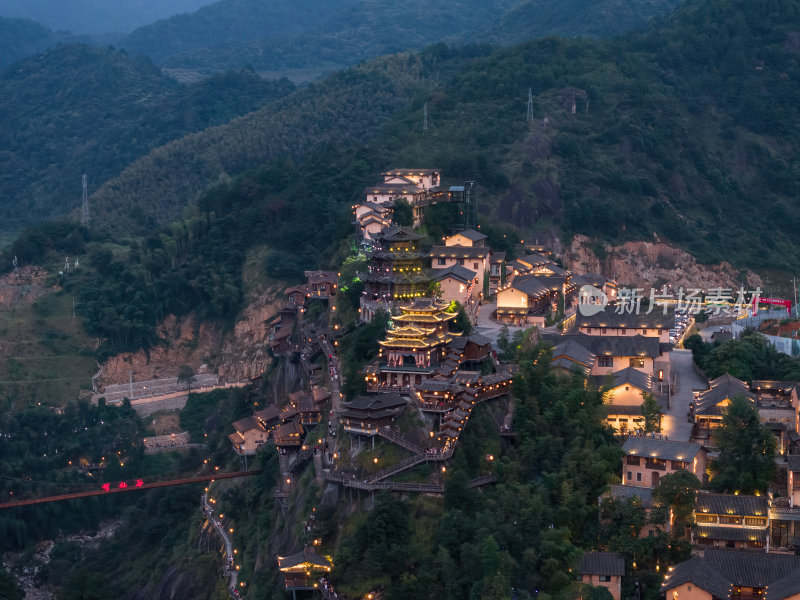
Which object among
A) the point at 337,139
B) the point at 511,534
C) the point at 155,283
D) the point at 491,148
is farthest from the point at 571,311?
the point at 337,139

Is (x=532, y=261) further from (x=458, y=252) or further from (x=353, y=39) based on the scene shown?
(x=353, y=39)

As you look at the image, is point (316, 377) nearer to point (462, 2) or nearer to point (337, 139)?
point (337, 139)

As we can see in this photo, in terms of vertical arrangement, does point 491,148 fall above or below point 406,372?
above

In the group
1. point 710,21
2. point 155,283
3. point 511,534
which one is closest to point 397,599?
point 511,534

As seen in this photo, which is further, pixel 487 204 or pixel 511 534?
pixel 487 204

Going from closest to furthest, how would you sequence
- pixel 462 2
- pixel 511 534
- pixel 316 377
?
1. pixel 511 534
2. pixel 316 377
3. pixel 462 2

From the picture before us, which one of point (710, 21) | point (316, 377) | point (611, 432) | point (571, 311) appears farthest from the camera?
point (710, 21)

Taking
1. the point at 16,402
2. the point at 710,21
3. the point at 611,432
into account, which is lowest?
the point at 16,402
